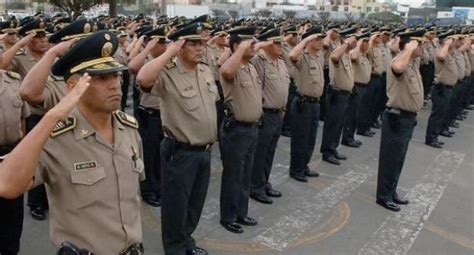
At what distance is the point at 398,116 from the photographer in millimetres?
5277

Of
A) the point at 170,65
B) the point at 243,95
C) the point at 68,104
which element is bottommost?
the point at 243,95

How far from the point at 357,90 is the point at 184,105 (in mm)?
4914

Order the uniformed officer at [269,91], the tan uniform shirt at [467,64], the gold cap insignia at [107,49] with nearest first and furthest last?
the gold cap insignia at [107,49], the uniformed officer at [269,91], the tan uniform shirt at [467,64]

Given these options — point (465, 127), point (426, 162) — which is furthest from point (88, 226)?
point (465, 127)

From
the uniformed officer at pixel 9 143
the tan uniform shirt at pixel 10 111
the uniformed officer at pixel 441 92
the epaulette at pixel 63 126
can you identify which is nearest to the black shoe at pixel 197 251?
the uniformed officer at pixel 9 143

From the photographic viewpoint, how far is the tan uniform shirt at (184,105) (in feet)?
11.9

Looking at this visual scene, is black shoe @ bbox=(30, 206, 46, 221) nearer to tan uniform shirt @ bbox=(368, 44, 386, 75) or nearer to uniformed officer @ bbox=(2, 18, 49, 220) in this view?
uniformed officer @ bbox=(2, 18, 49, 220)

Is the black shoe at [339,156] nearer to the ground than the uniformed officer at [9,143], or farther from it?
nearer to the ground

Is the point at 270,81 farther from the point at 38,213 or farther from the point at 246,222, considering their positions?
the point at 38,213

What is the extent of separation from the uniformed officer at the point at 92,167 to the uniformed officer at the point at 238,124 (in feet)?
6.91

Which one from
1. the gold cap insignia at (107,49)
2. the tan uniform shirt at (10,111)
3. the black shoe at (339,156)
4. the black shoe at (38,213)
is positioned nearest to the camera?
the gold cap insignia at (107,49)

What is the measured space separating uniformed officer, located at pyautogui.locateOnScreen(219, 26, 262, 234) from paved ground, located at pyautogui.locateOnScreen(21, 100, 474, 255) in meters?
0.29

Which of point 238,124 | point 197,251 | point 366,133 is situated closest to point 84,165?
point 197,251

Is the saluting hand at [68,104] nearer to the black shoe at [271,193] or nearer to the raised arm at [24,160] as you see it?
the raised arm at [24,160]
